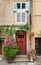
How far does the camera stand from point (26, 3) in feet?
48.1

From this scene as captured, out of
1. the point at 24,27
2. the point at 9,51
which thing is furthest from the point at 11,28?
the point at 9,51

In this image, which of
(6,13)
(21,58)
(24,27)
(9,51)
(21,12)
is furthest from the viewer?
(21,12)

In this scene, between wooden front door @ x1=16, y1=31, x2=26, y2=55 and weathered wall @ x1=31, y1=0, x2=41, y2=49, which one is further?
wooden front door @ x1=16, y1=31, x2=26, y2=55

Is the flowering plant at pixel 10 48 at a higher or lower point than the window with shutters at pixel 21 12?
lower

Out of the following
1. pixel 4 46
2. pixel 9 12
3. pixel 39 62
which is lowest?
pixel 39 62

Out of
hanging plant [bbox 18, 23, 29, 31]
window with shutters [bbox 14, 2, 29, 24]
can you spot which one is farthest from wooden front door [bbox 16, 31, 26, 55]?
window with shutters [bbox 14, 2, 29, 24]

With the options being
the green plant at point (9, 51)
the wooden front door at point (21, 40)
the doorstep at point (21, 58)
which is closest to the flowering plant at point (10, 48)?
the green plant at point (9, 51)

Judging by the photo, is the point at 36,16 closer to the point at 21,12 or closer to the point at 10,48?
the point at 21,12

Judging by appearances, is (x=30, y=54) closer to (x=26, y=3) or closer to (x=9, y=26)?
(x=9, y=26)

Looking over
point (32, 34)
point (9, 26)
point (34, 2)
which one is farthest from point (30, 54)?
point (34, 2)

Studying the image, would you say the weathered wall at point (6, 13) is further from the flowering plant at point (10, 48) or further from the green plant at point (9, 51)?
the green plant at point (9, 51)

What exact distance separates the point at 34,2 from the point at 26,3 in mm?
567

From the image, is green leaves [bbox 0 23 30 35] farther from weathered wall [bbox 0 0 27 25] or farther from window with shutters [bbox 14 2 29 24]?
window with shutters [bbox 14 2 29 24]

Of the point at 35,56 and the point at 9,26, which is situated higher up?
the point at 9,26
